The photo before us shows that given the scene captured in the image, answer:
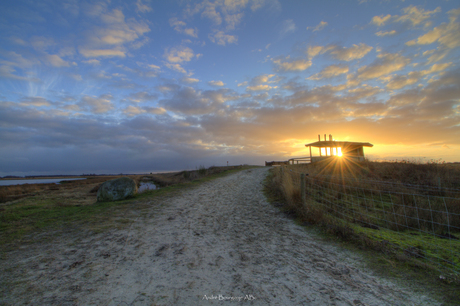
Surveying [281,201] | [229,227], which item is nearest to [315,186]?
[281,201]

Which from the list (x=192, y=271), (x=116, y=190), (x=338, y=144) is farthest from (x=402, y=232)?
(x=338, y=144)

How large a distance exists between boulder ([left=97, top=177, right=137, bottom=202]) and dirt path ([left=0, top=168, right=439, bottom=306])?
514 cm

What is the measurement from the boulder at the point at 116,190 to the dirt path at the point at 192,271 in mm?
5139

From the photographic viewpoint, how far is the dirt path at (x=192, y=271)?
2781mm

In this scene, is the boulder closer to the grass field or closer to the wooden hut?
the grass field

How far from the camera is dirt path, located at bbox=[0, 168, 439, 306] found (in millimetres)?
2781

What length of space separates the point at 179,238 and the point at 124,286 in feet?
6.57

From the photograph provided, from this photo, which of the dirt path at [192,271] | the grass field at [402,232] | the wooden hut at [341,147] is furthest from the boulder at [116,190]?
the wooden hut at [341,147]

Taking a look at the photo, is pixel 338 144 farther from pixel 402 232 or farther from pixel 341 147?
pixel 402 232

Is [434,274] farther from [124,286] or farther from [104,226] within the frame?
[104,226]

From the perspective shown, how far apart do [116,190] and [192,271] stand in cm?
829

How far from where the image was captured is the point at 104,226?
568 cm

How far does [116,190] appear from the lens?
1005cm

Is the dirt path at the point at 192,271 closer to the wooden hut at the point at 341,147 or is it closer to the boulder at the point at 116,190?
the boulder at the point at 116,190
